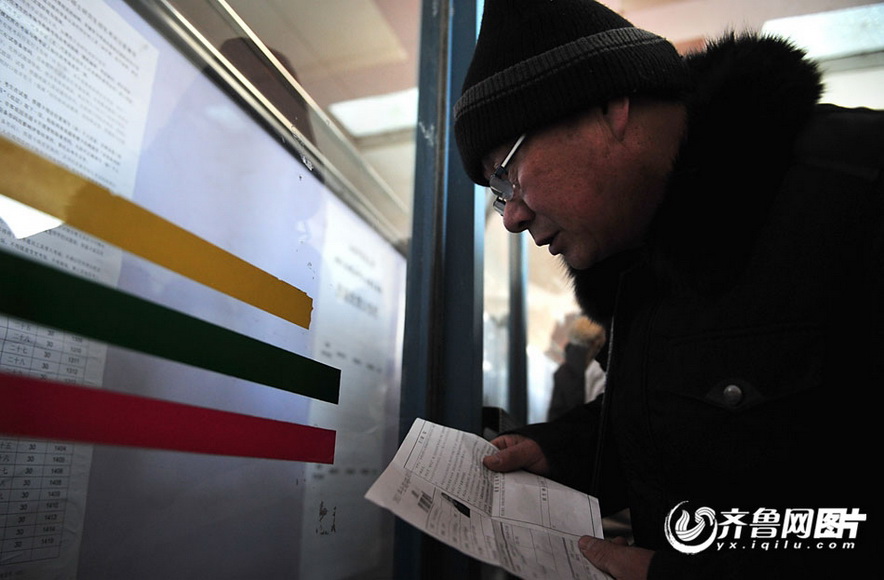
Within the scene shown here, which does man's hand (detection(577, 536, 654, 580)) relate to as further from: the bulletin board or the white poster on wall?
the white poster on wall

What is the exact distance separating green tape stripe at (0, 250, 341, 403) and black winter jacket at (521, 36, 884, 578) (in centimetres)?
55

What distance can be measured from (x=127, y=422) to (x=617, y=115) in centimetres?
80

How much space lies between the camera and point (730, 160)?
29.8 inches

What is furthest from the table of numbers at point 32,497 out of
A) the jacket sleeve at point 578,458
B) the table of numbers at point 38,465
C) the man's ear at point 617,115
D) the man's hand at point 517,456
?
the man's ear at point 617,115

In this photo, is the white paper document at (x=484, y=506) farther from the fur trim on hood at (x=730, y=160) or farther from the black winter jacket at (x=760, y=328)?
the fur trim on hood at (x=730, y=160)

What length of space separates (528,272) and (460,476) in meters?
1.75

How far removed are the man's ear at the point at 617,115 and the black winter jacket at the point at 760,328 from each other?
0.10 meters

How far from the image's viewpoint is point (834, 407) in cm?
64

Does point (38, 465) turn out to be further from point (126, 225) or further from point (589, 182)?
point (589, 182)

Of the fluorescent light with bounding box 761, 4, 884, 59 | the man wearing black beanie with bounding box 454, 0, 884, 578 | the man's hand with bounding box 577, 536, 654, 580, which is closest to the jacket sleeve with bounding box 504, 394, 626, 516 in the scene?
the man wearing black beanie with bounding box 454, 0, 884, 578

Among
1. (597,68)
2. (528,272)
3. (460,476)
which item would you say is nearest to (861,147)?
(597,68)

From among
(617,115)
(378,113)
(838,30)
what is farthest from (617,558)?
(838,30)

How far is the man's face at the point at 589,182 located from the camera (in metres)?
0.86

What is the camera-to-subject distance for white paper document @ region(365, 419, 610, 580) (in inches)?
22.2
